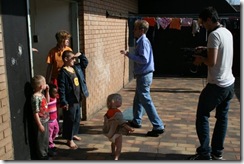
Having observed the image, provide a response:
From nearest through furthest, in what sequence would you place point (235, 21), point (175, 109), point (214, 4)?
point (175, 109) → point (235, 21) → point (214, 4)

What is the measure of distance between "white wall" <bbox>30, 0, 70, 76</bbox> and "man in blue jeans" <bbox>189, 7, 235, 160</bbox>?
92.7 inches

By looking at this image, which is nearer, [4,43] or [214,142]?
[4,43]

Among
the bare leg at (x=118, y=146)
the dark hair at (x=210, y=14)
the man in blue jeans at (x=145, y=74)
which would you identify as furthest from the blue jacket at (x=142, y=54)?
the bare leg at (x=118, y=146)

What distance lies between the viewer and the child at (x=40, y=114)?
11.6 ft

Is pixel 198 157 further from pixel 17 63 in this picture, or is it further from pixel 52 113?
pixel 17 63

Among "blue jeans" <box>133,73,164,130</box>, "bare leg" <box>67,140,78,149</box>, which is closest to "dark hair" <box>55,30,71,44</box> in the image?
"blue jeans" <box>133,73,164,130</box>

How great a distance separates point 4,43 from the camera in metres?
3.12

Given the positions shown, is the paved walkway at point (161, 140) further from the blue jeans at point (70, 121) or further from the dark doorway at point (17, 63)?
the dark doorway at point (17, 63)

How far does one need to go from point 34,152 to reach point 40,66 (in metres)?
1.92

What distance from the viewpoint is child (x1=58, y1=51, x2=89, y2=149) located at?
393cm

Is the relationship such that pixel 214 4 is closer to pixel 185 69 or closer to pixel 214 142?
pixel 185 69

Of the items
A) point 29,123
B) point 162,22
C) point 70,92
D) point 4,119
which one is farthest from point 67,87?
point 162,22

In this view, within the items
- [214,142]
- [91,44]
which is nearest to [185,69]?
[91,44]

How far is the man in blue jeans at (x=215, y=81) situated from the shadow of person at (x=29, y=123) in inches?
74.7
